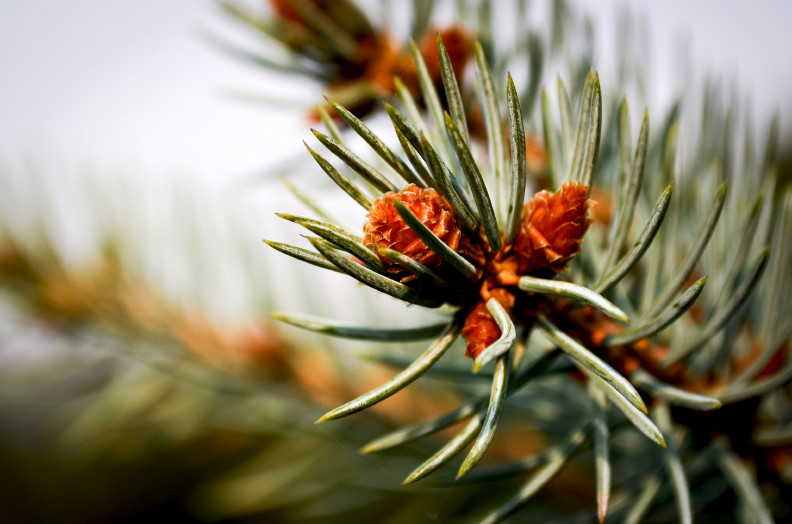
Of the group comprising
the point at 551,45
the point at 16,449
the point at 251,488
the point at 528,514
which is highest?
the point at 551,45

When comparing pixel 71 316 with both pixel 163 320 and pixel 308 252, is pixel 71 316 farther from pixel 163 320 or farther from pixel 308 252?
pixel 308 252

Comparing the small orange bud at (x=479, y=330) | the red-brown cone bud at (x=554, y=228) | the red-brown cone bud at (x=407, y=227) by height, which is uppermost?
the red-brown cone bud at (x=407, y=227)

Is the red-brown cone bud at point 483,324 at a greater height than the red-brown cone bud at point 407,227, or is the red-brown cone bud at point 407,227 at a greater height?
the red-brown cone bud at point 407,227

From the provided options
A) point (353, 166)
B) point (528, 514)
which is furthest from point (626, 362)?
point (528, 514)
